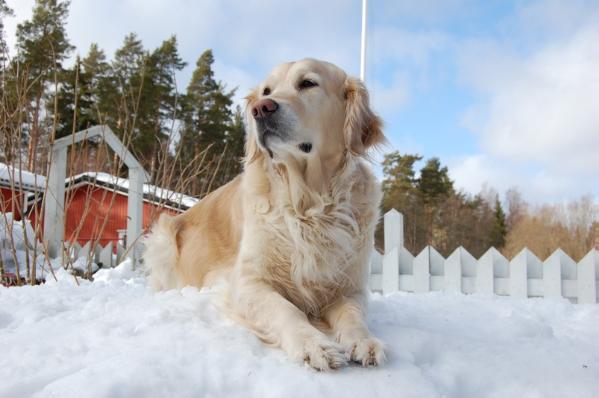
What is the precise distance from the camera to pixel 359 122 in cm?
252

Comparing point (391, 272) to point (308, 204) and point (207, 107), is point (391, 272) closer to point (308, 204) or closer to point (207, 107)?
point (308, 204)

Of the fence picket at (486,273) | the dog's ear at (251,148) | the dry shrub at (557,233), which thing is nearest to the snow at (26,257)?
the dog's ear at (251,148)

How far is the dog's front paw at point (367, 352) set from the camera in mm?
1523

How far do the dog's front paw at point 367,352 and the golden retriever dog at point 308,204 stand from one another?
0.19 m

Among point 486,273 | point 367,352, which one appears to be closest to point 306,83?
point 367,352

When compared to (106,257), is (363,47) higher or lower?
higher

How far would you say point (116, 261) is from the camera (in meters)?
6.10

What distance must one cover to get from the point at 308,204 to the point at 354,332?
78cm

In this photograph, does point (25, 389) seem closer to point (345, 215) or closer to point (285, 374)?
point (285, 374)

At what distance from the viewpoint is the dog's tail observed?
133 inches

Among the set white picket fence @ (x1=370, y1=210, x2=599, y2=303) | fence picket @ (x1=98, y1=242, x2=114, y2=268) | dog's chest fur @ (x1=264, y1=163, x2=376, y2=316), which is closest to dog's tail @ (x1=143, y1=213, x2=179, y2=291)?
dog's chest fur @ (x1=264, y1=163, x2=376, y2=316)

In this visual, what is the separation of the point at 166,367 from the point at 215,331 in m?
0.40

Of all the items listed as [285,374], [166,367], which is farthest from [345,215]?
[166,367]

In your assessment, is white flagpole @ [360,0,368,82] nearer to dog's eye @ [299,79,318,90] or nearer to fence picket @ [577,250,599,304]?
fence picket @ [577,250,599,304]
